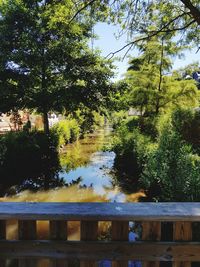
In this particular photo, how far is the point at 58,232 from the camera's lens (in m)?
1.67

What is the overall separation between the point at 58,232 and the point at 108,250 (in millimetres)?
285

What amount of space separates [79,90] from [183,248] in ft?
45.7

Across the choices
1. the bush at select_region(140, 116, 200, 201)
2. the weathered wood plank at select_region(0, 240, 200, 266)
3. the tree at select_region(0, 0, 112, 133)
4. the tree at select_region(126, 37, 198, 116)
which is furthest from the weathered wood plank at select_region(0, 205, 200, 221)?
the tree at select_region(126, 37, 198, 116)

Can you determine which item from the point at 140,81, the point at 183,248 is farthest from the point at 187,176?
the point at 140,81

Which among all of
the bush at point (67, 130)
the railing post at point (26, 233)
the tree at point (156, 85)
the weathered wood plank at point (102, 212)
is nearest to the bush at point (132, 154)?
the tree at point (156, 85)

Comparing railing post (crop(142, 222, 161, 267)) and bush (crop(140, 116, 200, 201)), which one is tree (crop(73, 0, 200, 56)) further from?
railing post (crop(142, 222, 161, 267))

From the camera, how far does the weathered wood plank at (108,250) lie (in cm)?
163

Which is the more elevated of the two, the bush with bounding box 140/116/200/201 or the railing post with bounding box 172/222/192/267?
the railing post with bounding box 172/222/192/267

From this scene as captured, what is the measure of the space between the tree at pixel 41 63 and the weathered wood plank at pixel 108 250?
1316cm

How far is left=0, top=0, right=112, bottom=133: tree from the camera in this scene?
1438cm

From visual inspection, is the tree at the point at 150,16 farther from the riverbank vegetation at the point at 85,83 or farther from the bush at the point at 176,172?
the bush at the point at 176,172

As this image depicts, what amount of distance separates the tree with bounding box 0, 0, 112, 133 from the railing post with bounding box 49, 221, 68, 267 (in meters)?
13.2

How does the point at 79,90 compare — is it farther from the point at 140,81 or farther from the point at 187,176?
the point at 187,176

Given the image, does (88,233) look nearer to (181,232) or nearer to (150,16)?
(181,232)
